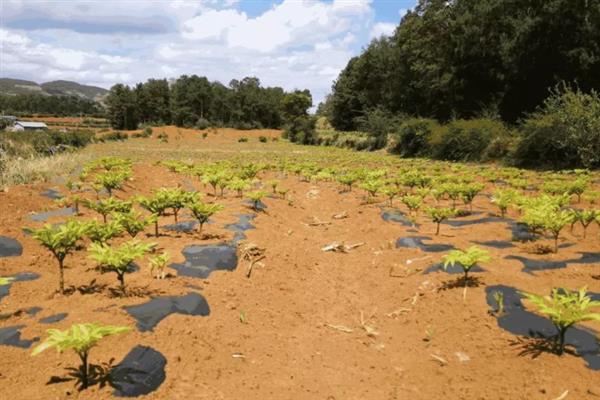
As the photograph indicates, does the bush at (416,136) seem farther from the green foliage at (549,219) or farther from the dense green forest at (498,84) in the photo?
the green foliage at (549,219)

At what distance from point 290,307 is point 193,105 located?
75182 mm

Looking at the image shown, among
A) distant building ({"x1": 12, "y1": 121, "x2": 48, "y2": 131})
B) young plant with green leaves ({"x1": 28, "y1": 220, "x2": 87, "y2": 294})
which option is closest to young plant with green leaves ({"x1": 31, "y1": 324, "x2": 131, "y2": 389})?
young plant with green leaves ({"x1": 28, "y1": 220, "x2": 87, "y2": 294})

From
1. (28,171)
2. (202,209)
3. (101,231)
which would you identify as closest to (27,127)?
(28,171)

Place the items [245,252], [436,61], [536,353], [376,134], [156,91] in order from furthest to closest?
[156,91]
[376,134]
[436,61]
[245,252]
[536,353]

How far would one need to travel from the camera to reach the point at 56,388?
10.8ft

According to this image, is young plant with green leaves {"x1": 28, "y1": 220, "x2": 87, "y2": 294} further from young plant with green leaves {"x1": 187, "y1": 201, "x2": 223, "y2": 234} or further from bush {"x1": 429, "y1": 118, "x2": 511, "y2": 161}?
bush {"x1": 429, "y1": 118, "x2": 511, "y2": 161}

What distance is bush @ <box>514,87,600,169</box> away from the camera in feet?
55.1

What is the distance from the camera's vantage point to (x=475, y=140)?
23.7 metres

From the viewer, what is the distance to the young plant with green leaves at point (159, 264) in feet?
17.5

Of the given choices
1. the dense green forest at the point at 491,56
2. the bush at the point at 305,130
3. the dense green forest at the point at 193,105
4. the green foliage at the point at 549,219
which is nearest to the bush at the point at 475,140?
the dense green forest at the point at 491,56

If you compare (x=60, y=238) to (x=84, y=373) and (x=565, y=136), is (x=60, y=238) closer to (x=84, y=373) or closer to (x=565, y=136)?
(x=84, y=373)

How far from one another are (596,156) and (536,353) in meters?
15.8

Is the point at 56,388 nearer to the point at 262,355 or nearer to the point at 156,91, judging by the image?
the point at 262,355

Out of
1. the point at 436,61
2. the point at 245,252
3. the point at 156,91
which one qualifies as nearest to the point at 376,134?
the point at 436,61
